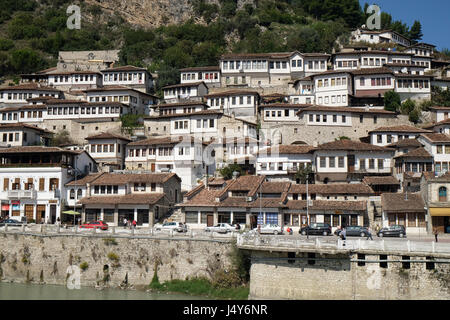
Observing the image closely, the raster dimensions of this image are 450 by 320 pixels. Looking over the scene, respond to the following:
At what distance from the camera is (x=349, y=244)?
30172 millimetres

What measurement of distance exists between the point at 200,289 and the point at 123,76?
5712 centimetres

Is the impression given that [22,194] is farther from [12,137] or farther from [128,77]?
[128,77]

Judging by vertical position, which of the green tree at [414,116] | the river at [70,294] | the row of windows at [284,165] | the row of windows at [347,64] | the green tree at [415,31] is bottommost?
the river at [70,294]

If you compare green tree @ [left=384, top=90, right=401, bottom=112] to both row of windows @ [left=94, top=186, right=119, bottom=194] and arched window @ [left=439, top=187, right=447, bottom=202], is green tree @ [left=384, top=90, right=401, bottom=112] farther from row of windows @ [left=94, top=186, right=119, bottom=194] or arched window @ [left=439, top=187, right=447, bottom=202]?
row of windows @ [left=94, top=186, right=119, bottom=194]

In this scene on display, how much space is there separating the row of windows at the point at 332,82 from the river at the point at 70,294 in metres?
47.3

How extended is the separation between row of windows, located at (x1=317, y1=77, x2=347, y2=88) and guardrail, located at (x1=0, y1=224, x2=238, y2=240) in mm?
41186

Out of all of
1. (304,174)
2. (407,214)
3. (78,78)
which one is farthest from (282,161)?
(78,78)

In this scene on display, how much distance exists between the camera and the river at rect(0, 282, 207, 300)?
35562 mm

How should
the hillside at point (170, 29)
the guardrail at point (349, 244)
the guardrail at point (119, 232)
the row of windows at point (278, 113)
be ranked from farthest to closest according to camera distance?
the hillside at point (170, 29), the row of windows at point (278, 113), the guardrail at point (119, 232), the guardrail at point (349, 244)

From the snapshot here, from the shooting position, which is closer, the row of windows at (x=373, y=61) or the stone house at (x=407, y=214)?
the stone house at (x=407, y=214)

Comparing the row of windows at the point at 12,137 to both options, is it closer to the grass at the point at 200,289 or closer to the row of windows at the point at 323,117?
the grass at the point at 200,289

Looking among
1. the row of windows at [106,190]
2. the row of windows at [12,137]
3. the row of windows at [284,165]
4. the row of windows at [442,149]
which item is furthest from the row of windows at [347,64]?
the row of windows at [12,137]

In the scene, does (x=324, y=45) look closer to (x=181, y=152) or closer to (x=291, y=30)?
(x=291, y=30)

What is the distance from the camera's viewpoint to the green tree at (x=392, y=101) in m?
70.0
